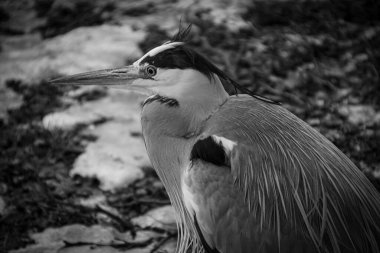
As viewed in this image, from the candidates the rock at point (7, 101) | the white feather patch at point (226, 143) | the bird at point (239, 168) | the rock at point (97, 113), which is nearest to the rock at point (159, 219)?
the bird at point (239, 168)

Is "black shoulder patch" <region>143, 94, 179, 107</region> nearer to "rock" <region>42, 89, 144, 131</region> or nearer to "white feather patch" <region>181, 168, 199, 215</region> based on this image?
"white feather patch" <region>181, 168, 199, 215</region>

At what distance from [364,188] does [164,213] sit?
1347 mm

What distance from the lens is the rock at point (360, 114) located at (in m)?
3.99

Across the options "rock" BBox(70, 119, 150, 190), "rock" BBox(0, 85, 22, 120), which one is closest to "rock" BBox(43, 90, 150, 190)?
"rock" BBox(70, 119, 150, 190)

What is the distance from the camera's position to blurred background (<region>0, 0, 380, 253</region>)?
3.39 m

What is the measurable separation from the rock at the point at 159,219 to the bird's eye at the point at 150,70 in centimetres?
104

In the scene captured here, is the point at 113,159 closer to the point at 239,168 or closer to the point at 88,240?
the point at 88,240

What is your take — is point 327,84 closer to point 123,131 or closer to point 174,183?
point 123,131

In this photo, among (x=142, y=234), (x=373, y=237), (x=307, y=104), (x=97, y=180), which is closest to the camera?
(x=373, y=237)

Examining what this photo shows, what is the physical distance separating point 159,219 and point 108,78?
1.05 m

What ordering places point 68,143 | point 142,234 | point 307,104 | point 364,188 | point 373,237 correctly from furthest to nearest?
point 307,104, point 68,143, point 142,234, point 364,188, point 373,237

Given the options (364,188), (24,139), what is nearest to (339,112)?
(364,188)

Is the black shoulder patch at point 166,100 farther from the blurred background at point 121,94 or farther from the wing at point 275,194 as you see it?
the blurred background at point 121,94

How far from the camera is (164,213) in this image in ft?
11.3
